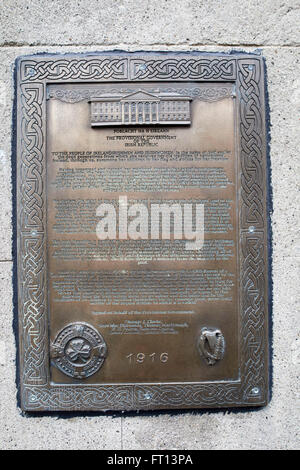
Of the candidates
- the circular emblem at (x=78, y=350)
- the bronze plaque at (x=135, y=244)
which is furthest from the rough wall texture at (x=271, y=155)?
the circular emblem at (x=78, y=350)

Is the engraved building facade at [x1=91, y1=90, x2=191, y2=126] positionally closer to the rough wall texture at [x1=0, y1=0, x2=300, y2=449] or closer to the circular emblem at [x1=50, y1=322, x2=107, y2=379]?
the rough wall texture at [x1=0, y1=0, x2=300, y2=449]

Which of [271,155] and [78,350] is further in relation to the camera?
[271,155]

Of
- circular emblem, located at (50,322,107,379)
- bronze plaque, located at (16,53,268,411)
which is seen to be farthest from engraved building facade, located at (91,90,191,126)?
circular emblem, located at (50,322,107,379)

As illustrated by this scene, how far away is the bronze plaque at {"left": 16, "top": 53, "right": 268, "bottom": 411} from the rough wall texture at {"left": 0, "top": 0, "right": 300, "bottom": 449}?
0.44 feet

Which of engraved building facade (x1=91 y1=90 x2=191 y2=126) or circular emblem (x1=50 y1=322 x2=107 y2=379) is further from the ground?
engraved building facade (x1=91 y1=90 x2=191 y2=126)

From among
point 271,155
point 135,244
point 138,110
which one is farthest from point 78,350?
point 271,155

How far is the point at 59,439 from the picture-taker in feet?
7.57

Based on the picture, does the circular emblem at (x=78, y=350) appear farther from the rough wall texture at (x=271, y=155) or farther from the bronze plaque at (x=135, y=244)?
the rough wall texture at (x=271, y=155)

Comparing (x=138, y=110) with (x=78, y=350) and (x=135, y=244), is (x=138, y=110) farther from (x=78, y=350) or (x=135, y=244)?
(x=78, y=350)

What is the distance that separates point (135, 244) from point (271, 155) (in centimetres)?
118

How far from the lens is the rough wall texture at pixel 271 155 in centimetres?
231

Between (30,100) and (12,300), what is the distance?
4.68ft

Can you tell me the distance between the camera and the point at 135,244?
2.28 meters

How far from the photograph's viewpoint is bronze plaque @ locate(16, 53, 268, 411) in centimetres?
227
